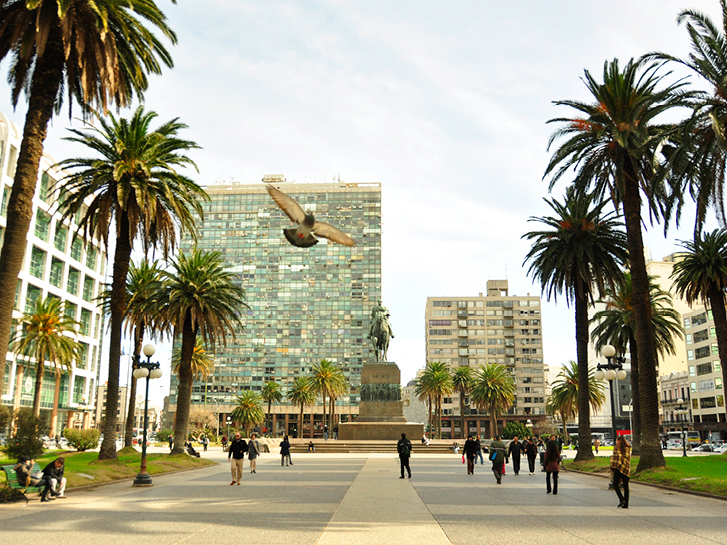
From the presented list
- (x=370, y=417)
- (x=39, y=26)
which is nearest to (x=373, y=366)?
(x=370, y=417)

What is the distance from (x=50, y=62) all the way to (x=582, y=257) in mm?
27786

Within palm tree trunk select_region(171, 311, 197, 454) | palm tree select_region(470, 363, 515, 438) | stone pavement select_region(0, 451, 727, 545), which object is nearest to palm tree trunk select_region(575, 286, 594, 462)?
stone pavement select_region(0, 451, 727, 545)

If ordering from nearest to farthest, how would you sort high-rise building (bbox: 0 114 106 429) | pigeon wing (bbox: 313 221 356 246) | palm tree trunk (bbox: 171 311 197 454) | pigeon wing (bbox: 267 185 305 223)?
pigeon wing (bbox: 267 185 305 223)
pigeon wing (bbox: 313 221 356 246)
palm tree trunk (bbox: 171 311 197 454)
high-rise building (bbox: 0 114 106 429)

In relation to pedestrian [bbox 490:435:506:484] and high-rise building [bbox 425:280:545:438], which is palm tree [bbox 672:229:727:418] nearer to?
pedestrian [bbox 490:435:506:484]

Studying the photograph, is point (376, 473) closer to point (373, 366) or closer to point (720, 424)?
point (373, 366)

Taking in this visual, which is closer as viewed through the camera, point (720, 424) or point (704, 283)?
point (704, 283)

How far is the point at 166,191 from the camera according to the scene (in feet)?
90.7

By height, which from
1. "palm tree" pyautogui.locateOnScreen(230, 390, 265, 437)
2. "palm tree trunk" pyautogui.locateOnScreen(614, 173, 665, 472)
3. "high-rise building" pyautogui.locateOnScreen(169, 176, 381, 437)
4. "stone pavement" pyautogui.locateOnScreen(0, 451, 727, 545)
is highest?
"high-rise building" pyautogui.locateOnScreen(169, 176, 381, 437)

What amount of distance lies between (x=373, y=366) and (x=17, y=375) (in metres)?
41.0

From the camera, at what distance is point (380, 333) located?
52969 mm

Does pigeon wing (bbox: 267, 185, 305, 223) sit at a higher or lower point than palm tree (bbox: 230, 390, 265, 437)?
higher

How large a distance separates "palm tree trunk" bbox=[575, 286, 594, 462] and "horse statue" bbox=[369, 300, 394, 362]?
20620 millimetres

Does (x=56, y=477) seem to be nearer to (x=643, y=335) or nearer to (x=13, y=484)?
(x=13, y=484)

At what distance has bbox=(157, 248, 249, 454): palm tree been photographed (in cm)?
3500
